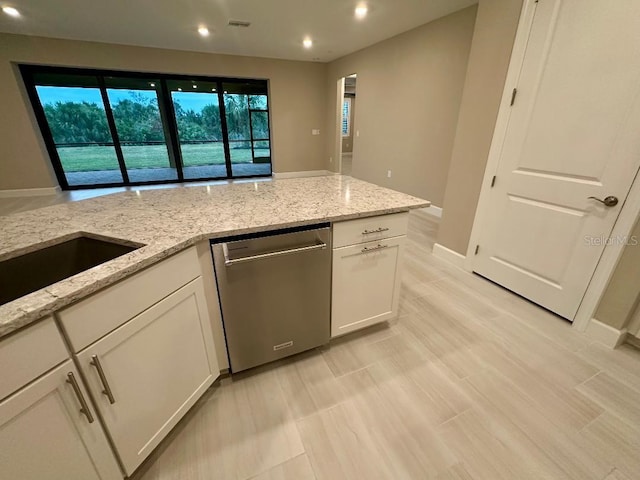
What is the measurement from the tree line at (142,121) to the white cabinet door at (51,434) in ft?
20.1

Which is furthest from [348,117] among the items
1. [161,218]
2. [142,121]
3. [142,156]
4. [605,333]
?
[161,218]

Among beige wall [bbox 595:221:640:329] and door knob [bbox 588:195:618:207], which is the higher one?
door knob [bbox 588:195:618:207]

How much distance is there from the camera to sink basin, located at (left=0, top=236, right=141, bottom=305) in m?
1.02

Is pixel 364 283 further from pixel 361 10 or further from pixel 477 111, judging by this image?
pixel 361 10

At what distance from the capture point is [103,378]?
856 millimetres

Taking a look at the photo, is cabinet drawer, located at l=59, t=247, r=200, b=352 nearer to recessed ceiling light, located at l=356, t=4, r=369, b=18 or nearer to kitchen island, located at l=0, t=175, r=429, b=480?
kitchen island, located at l=0, t=175, r=429, b=480

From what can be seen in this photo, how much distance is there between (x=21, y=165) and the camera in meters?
4.84

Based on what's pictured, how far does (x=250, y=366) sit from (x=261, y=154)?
6.26 m

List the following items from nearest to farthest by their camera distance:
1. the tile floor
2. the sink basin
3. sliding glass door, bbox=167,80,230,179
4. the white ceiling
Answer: the sink basin, the tile floor, the white ceiling, sliding glass door, bbox=167,80,230,179

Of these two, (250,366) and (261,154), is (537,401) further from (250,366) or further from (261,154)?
(261,154)

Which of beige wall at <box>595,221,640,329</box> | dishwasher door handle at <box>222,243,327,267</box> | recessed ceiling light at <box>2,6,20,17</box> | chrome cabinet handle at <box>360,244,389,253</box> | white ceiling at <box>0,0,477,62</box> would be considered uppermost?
white ceiling at <box>0,0,477,62</box>

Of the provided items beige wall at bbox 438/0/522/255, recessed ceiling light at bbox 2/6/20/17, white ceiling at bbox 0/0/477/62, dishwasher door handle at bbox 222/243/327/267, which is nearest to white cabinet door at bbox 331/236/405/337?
dishwasher door handle at bbox 222/243/327/267

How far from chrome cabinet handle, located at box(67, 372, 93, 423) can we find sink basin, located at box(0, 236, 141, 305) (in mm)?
474

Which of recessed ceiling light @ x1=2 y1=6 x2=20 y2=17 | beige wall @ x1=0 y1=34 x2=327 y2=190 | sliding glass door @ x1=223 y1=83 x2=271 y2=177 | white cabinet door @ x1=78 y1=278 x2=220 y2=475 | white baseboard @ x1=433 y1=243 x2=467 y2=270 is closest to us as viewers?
white cabinet door @ x1=78 y1=278 x2=220 y2=475
